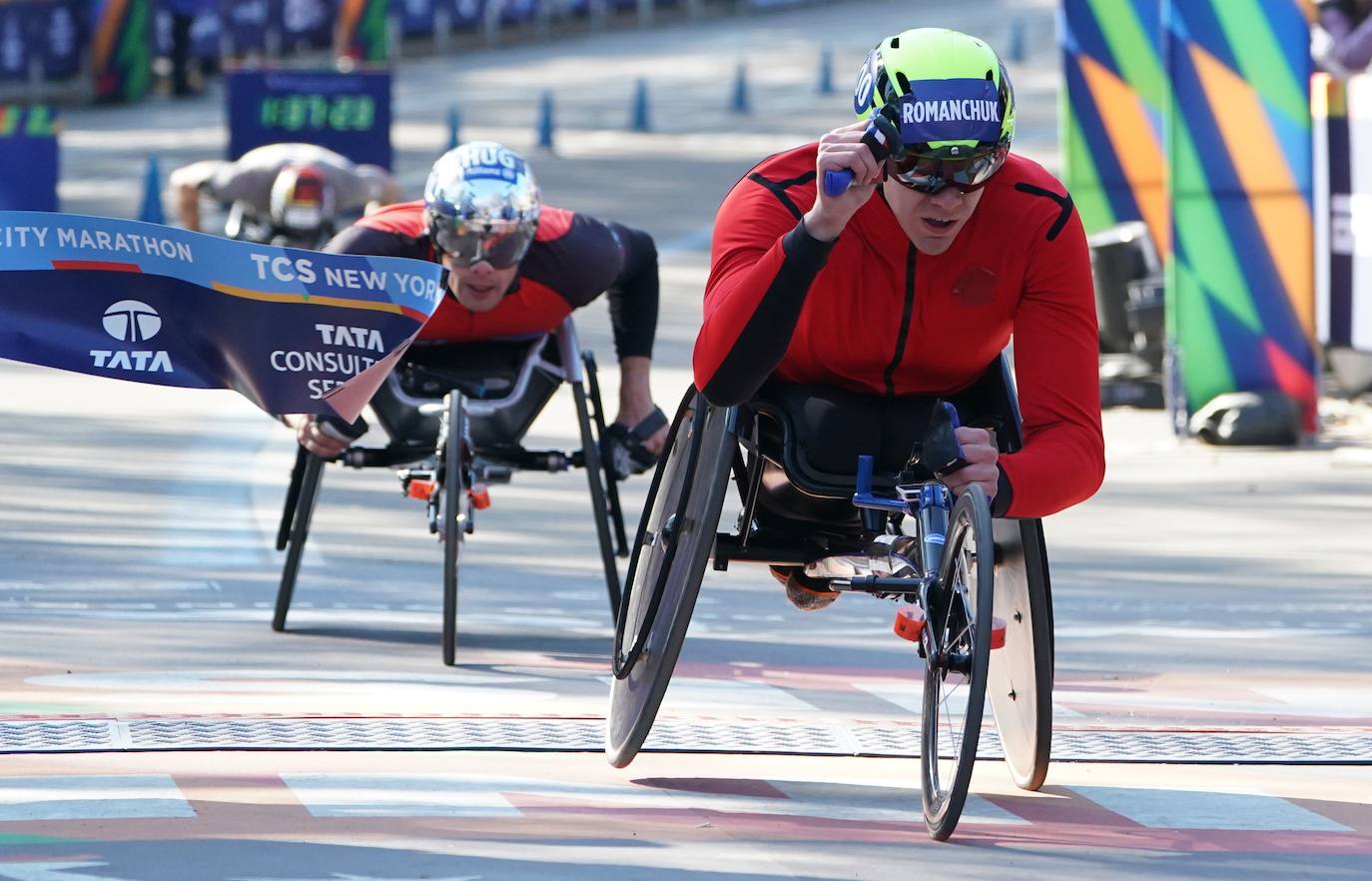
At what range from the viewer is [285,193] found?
685 inches

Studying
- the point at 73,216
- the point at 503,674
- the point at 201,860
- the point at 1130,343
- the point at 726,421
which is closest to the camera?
the point at 201,860

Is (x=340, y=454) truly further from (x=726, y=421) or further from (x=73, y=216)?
(x=726, y=421)

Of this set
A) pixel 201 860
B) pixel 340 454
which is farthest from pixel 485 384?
pixel 201 860

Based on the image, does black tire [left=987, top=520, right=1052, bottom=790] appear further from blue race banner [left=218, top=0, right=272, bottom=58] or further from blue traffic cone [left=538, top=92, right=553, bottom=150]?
blue race banner [left=218, top=0, right=272, bottom=58]

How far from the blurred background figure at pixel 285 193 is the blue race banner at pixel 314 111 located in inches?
211

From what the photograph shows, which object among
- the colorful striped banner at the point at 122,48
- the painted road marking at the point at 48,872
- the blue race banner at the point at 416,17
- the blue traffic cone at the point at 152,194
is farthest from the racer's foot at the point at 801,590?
the blue race banner at the point at 416,17

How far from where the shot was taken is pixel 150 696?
24.3ft

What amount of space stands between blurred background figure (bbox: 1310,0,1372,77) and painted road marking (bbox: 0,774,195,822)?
1001 cm

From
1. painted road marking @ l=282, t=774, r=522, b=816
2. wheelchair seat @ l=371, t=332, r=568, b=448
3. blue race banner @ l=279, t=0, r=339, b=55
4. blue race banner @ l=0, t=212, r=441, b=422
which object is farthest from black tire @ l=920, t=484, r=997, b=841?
blue race banner @ l=279, t=0, r=339, b=55

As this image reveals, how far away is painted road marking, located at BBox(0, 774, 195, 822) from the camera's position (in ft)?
18.8

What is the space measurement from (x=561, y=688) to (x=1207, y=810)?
7.68 ft

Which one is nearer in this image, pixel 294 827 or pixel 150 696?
pixel 294 827

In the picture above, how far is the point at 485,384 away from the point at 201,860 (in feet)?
12.2

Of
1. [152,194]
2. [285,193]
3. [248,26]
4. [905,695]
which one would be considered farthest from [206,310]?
[248,26]
